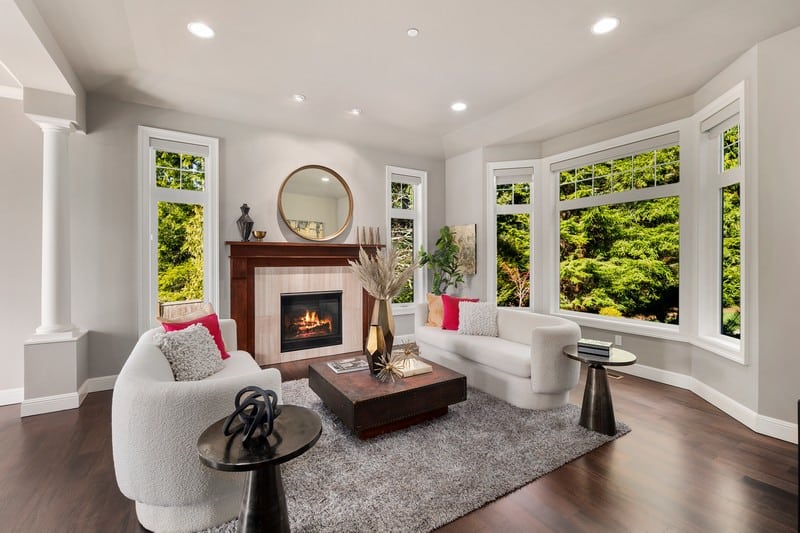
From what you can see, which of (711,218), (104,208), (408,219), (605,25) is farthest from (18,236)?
(711,218)

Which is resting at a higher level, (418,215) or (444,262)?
(418,215)

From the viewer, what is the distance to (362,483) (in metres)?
2.02

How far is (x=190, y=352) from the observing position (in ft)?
7.91

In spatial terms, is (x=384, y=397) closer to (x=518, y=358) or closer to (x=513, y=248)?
(x=518, y=358)

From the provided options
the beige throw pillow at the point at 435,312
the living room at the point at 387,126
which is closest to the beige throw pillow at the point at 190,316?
the living room at the point at 387,126

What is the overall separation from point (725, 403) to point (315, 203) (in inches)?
183

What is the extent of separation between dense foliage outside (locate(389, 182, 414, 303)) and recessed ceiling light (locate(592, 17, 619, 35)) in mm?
3148

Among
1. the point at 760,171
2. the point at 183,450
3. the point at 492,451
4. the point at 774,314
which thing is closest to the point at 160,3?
the point at 183,450

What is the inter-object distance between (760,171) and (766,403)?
1.73m

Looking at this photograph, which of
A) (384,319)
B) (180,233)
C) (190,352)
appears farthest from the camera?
(180,233)

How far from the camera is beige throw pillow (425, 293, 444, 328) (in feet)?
14.0

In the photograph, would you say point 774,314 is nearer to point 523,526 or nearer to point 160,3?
point 523,526

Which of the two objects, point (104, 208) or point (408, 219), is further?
point (408, 219)

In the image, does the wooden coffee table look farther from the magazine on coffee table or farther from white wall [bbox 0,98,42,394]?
white wall [bbox 0,98,42,394]
